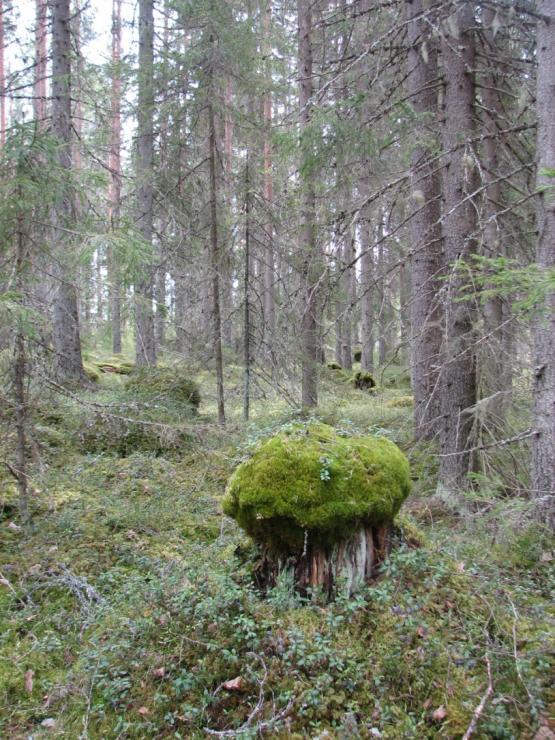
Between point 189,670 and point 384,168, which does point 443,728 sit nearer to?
point 189,670

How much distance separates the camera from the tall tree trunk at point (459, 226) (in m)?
5.94

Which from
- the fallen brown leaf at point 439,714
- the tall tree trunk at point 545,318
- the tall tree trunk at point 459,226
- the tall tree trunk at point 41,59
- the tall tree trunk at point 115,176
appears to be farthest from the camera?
the tall tree trunk at point 41,59

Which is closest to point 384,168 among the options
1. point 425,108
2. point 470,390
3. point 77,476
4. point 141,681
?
point 425,108

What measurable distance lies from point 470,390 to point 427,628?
150 inches

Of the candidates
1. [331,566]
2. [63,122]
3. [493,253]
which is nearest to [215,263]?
[63,122]

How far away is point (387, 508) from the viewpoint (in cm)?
354

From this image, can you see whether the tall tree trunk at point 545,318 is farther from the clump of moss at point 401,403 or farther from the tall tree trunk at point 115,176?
the clump of moss at point 401,403

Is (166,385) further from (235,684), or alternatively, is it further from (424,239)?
(235,684)

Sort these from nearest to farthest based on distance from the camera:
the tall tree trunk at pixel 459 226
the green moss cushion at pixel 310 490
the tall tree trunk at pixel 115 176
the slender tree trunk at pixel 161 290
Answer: the green moss cushion at pixel 310 490, the tall tree trunk at pixel 459 226, the tall tree trunk at pixel 115 176, the slender tree trunk at pixel 161 290

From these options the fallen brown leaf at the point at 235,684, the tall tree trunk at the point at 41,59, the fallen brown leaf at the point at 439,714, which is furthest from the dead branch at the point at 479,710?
the tall tree trunk at the point at 41,59

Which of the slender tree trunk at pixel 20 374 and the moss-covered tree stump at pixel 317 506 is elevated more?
the slender tree trunk at pixel 20 374

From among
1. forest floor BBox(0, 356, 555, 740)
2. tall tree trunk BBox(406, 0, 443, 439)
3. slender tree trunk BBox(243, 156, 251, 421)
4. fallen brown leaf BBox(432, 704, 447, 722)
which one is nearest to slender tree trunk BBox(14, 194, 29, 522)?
forest floor BBox(0, 356, 555, 740)

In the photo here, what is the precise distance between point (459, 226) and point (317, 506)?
4.37 meters

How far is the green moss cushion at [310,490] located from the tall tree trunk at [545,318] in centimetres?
164
